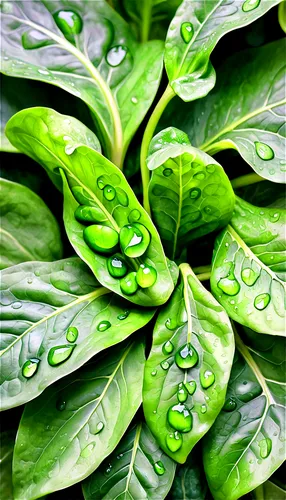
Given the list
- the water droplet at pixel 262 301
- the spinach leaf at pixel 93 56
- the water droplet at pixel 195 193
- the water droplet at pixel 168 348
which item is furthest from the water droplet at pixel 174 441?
the spinach leaf at pixel 93 56

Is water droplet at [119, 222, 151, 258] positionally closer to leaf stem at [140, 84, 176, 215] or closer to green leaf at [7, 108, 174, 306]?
green leaf at [7, 108, 174, 306]

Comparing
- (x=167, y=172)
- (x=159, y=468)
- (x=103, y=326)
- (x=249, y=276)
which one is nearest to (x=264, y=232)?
(x=249, y=276)

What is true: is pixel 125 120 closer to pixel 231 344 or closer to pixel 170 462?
pixel 231 344

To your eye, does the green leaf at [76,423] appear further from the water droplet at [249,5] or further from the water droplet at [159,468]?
the water droplet at [249,5]

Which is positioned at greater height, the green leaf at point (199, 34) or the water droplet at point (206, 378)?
the green leaf at point (199, 34)

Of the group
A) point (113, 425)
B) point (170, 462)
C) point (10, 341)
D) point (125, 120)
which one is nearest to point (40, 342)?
point (10, 341)

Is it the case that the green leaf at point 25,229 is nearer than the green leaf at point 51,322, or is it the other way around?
the green leaf at point 51,322

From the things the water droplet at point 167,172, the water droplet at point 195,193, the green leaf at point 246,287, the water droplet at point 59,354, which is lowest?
the water droplet at point 59,354

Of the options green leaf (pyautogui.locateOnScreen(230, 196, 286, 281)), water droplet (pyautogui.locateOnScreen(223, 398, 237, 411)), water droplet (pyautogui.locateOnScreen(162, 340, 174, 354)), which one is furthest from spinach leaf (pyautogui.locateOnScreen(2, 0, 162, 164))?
water droplet (pyautogui.locateOnScreen(223, 398, 237, 411))
